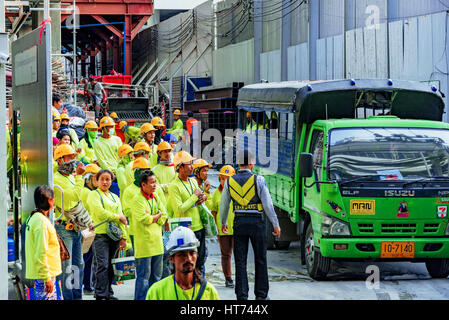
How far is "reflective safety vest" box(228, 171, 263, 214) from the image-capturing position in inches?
388

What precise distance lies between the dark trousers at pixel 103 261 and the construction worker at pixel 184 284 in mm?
4516

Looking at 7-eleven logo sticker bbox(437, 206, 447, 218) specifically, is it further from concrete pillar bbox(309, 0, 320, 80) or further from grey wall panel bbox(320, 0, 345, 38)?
concrete pillar bbox(309, 0, 320, 80)

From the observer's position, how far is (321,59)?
2780 cm

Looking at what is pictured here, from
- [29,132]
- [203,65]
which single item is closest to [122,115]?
[203,65]

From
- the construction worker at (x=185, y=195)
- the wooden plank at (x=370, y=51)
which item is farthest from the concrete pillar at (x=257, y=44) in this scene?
the construction worker at (x=185, y=195)

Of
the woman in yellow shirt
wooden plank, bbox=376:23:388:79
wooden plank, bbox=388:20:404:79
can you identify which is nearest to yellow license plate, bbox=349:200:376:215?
the woman in yellow shirt

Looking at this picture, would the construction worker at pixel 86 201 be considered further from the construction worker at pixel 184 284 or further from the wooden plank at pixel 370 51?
the wooden plank at pixel 370 51

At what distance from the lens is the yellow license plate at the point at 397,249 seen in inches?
445

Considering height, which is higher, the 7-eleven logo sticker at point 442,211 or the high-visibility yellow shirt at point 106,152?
the high-visibility yellow shirt at point 106,152

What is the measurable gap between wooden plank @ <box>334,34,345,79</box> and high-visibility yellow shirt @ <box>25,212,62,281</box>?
1875 cm

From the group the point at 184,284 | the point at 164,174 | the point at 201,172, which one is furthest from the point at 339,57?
the point at 184,284

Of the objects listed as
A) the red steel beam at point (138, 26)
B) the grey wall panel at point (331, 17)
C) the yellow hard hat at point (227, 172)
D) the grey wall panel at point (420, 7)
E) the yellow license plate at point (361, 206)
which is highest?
the red steel beam at point (138, 26)

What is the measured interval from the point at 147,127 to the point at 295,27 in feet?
55.3

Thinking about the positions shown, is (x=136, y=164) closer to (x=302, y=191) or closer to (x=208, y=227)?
(x=208, y=227)
